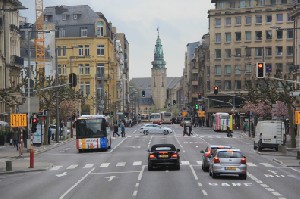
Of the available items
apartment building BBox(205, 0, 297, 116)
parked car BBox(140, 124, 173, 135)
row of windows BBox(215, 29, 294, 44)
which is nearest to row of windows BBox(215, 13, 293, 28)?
apartment building BBox(205, 0, 297, 116)

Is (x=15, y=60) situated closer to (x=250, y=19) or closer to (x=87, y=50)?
(x=87, y=50)

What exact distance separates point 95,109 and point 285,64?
37476mm

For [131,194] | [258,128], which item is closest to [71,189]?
Result: [131,194]

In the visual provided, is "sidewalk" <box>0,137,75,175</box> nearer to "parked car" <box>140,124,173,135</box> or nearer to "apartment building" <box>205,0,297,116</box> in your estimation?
"parked car" <box>140,124,173,135</box>

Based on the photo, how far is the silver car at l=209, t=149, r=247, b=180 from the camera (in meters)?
33.5

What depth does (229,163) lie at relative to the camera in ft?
110

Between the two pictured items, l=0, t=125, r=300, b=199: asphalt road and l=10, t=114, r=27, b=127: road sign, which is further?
l=10, t=114, r=27, b=127: road sign

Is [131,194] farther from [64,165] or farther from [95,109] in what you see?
[95,109]

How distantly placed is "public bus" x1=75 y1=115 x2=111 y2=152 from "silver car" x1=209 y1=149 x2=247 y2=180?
2640 centimetres

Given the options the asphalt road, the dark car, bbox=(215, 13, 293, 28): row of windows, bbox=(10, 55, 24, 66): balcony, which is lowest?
the asphalt road

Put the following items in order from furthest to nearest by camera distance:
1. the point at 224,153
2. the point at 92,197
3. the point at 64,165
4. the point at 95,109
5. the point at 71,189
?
the point at 95,109 < the point at 64,165 < the point at 224,153 < the point at 71,189 < the point at 92,197

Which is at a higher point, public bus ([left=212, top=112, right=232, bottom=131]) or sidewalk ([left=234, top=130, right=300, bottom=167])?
public bus ([left=212, top=112, right=232, bottom=131])

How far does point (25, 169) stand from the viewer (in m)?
42.9

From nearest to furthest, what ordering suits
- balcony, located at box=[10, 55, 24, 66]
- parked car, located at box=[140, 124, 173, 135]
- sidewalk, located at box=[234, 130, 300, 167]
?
1. sidewalk, located at box=[234, 130, 300, 167]
2. balcony, located at box=[10, 55, 24, 66]
3. parked car, located at box=[140, 124, 173, 135]
